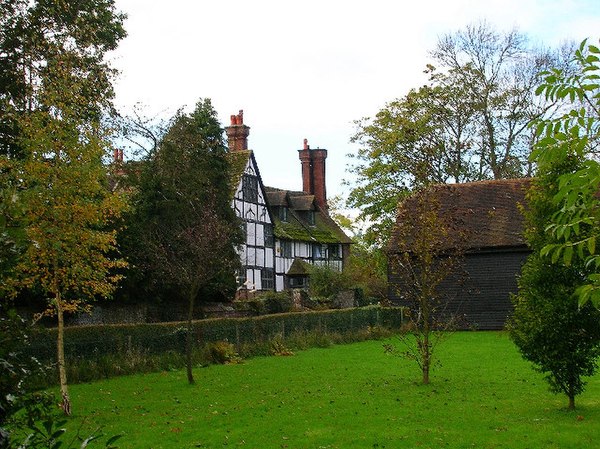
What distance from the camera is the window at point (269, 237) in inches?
2186

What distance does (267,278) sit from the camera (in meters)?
55.6

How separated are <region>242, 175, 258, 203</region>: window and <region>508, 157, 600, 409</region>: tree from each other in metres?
37.2

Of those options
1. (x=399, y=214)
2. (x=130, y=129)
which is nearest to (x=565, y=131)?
(x=399, y=214)

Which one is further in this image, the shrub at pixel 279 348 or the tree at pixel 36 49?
the shrub at pixel 279 348

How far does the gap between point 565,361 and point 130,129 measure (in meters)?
28.6

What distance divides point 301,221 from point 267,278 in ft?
34.1

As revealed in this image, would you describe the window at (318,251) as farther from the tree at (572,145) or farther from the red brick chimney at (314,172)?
the tree at (572,145)

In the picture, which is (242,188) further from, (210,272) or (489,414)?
(489,414)

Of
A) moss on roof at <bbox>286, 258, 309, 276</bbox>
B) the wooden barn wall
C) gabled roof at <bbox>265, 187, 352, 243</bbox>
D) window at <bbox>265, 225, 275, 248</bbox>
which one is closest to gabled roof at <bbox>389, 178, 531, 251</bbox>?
the wooden barn wall

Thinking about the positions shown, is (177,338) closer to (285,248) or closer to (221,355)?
(221,355)

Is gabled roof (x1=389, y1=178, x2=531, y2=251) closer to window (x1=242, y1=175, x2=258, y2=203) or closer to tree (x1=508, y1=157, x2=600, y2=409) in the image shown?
window (x1=242, y1=175, x2=258, y2=203)

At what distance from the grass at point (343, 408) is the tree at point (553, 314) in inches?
37.2

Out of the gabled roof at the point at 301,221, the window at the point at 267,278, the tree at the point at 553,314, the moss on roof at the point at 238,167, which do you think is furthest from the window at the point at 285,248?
the tree at the point at 553,314

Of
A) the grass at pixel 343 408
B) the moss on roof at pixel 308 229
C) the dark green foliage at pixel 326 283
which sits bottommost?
the grass at pixel 343 408
